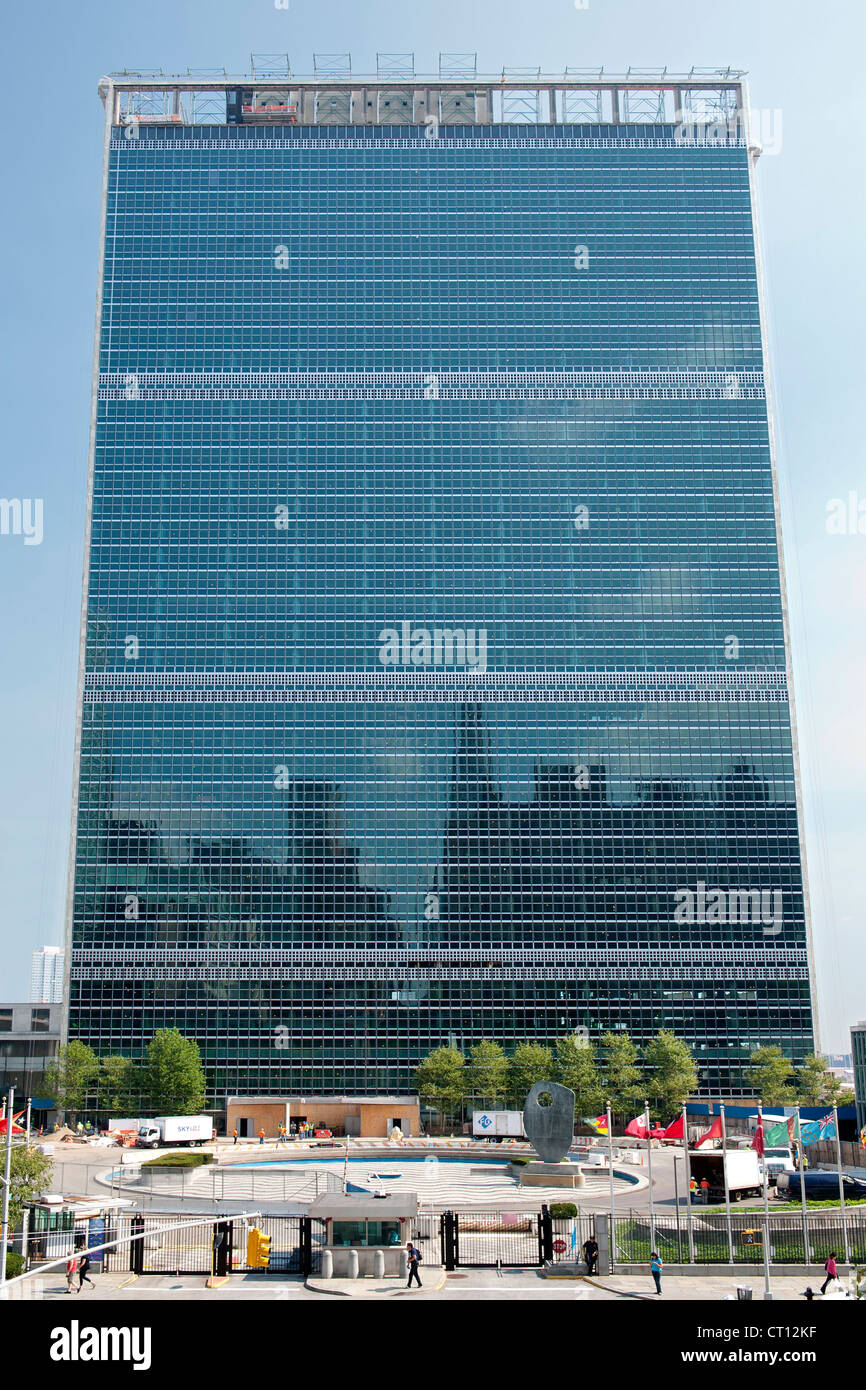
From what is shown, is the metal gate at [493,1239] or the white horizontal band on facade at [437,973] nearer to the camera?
the metal gate at [493,1239]

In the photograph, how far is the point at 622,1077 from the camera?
110 meters

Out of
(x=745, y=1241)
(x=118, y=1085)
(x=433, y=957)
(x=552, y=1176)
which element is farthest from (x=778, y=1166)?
(x=118, y=1085)

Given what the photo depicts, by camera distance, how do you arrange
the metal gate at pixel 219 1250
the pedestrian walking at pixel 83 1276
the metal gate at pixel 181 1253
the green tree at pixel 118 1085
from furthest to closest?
1. the green tree at pixel 118 1085
2. the metal gate at pixel 219 1250
3. the metal gate at pixel 181 1253
4. the pedestrian walking at pixel 83 1276

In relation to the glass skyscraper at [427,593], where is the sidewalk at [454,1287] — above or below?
below

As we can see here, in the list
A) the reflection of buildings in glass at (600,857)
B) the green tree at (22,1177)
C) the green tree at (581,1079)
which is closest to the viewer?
the green tree at (22,1177)

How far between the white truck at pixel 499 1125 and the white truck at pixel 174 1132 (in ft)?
78.1

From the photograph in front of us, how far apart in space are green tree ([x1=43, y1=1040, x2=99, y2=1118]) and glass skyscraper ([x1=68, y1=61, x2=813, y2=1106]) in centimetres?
761

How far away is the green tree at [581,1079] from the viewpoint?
101 metres

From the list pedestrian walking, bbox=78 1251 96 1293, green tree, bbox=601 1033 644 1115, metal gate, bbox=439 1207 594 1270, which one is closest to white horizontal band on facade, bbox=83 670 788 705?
green tree, bbox=601 1033 644 1115

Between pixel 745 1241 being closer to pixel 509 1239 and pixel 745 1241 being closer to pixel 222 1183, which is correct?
pixel 509 1239

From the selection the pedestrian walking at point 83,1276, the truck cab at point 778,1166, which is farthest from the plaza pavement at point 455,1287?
the truck cab at point 778,1166

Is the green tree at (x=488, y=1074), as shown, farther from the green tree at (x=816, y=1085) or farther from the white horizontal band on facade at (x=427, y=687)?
the white horizontal band on facade at (x=427, y=687)

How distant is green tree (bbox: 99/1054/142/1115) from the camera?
119 m

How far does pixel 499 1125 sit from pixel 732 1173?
159 feet
